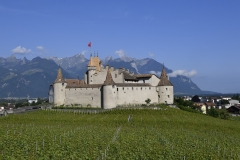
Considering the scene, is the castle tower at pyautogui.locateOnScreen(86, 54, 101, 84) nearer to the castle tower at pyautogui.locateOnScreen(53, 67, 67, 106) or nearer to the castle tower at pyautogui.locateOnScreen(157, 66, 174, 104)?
the castle tower at pyautogui.locateOnScreen(53, 67, 67, 106)

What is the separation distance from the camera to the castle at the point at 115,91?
2633 inches

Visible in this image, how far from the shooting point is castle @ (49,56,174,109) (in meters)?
66.9

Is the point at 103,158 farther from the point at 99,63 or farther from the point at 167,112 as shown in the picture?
the point at 99,63

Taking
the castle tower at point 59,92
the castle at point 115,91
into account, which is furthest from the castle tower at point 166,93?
the castle tower at point 59,92

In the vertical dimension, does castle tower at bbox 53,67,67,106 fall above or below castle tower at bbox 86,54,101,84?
below

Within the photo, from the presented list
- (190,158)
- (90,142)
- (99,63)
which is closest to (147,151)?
(190,158)

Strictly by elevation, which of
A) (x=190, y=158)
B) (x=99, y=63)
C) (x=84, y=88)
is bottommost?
(x=190, y=158)

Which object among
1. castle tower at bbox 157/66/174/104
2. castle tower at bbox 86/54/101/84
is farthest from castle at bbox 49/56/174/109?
castle tower at bbox 86/54/101/84

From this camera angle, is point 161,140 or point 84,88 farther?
point 84,88

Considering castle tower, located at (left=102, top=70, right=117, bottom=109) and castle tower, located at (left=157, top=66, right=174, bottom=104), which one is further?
castle tower, located at (left=157, top=66, right=174, bottom=104)

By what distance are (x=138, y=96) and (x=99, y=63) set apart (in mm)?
15745

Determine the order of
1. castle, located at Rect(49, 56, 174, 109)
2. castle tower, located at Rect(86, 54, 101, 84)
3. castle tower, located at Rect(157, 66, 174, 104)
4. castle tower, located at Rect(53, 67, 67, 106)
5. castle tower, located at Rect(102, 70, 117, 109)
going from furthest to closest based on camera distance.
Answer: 1. castle tower, located at Rect(86, 54, 101, 84)
2. castle tower, located at Rect(53, 67, 67, 106)
3. castle tower, located at Rect(157, 66, 174, 104)
4. castle, located at Rect(49, 56, 174, 109)
5. castle tower, located at Rect(102, 70, 117, 109)

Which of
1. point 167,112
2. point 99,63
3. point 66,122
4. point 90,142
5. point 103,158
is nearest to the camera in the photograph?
point 103,158

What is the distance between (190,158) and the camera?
2236 cm
